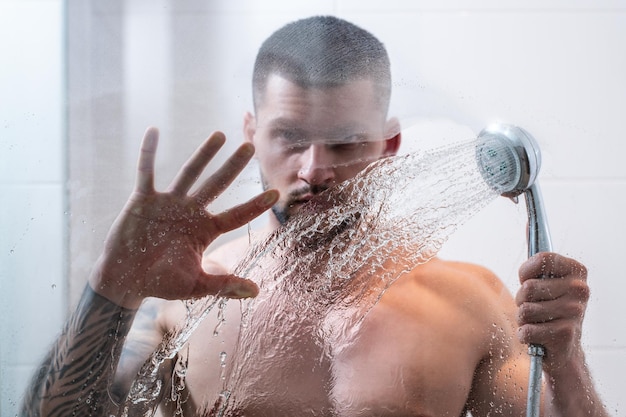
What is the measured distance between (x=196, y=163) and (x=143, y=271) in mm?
113

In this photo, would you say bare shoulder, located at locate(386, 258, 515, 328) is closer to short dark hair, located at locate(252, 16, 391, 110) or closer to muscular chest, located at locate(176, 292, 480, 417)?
muscular chest, located at locate(176, 292, 480, 417)

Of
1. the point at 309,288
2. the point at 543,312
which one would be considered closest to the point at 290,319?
the point at 309,288

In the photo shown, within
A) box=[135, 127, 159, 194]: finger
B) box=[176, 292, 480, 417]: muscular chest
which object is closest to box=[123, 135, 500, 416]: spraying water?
box=[176, 292, 480, 417]: muscular chest

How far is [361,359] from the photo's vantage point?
676 mm

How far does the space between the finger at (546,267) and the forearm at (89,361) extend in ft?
1.23

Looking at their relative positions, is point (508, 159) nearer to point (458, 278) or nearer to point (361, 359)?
point (458, 278)

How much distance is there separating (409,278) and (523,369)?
141mm

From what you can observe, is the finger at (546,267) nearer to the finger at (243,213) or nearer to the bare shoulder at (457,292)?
the bare shoulder at (457,292)

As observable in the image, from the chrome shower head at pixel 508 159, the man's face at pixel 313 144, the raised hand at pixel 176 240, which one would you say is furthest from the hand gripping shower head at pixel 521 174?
the raised hand at pixel 176 240

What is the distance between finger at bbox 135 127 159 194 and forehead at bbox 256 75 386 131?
11 cm

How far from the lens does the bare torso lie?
2.22ft

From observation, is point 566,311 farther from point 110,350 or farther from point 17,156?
point 17,156

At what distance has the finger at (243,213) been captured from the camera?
686mm

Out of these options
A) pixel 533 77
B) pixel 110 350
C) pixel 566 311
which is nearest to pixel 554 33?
pixel 533 77
